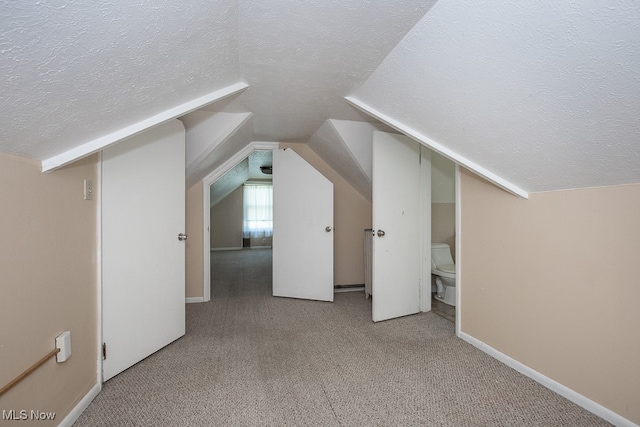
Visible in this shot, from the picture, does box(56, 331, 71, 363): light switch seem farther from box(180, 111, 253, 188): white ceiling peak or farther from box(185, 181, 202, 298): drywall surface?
box(185, 181, 202, 298): drywall surface

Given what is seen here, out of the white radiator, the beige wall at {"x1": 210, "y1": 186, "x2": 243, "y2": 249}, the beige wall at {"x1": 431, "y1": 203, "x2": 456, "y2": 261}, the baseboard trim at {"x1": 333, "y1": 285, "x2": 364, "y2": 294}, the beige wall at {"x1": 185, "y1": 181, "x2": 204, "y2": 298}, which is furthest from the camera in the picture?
the beige wall at {"x1": 210, "y1": 186, "x2": 243, "y2": 249}

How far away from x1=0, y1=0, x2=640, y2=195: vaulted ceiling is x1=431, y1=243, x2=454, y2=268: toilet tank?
67.5 inches

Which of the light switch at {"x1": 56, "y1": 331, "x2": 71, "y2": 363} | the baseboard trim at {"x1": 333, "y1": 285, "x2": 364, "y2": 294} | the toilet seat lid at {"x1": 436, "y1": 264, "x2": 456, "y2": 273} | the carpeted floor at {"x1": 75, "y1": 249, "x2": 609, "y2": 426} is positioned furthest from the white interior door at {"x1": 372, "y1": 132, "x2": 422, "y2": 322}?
the light switch at {"x1": 56, "y1": 331, "x2": 71, "y2": 363}

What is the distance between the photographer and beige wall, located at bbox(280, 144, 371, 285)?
3926 mm

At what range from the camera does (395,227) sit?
2.81 metres

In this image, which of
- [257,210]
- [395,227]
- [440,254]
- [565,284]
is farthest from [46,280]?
[257,210]

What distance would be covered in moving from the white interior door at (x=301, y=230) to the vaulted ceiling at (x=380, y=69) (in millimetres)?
1648

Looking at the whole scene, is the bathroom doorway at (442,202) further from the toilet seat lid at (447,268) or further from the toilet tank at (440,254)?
the toilet seat lid at (447,268)

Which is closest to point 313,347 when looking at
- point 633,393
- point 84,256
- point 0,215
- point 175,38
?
point 84,256

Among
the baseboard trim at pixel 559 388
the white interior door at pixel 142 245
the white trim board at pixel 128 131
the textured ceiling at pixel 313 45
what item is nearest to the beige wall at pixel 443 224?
the baseboard trim at pixel 559 388

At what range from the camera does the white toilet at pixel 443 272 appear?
123 inches

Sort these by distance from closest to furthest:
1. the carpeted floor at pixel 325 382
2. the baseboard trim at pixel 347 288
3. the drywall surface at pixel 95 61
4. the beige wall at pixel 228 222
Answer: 1. the drywall surface at pixel 95 61
2. the carpeted floor at pixel 325 382
3. the baseboard trim at pixel 347 288
4. the beige wall at pixel 228 222

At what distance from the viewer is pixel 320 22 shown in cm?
133

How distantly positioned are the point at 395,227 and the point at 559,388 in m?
1.55
